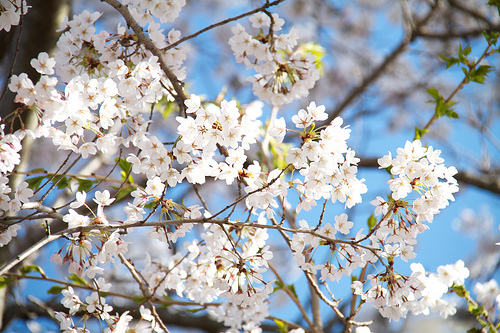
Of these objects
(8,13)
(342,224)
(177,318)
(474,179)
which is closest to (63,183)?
(8,13)

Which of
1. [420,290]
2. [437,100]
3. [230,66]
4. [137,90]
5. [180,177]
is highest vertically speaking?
[230,66]

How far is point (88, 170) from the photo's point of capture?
255 cm

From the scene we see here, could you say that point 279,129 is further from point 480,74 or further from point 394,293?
point 480,74

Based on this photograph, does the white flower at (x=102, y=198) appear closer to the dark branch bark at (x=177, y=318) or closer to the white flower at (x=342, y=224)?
A: the white flower at (x=342, y=224)

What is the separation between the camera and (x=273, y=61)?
142cm

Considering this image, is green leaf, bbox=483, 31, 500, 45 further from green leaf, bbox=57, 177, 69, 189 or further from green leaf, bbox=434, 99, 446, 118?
green leaf, bbox=57, 177, 69, 189

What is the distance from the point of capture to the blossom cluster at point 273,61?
141cm

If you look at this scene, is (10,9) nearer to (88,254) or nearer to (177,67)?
(177,67)

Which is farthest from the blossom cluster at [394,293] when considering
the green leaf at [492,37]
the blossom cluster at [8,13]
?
the blossom cluster at [8,13]

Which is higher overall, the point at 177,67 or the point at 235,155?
the point at 177,67

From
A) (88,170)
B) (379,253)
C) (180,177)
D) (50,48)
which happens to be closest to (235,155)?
(180,177)

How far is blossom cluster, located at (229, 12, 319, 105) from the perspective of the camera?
1.41m

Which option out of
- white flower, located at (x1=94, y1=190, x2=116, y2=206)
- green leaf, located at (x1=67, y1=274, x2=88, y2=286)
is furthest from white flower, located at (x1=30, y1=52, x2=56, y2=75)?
green leaf, located at (x1=67, y1=274, x2=88, y2=286)

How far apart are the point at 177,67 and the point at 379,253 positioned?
899 millimetres
